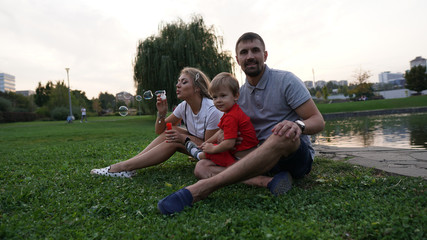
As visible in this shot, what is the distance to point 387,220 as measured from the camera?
166 centimetres

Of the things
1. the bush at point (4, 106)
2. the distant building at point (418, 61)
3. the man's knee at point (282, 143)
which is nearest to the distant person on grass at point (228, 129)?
the man's knee at point (282, 143)

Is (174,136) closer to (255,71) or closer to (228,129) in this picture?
(228,129)

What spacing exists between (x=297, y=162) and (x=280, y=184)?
249mm

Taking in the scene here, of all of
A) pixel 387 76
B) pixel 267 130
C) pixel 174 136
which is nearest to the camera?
pixel 267 130

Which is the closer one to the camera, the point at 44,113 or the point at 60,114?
the point at 60,114

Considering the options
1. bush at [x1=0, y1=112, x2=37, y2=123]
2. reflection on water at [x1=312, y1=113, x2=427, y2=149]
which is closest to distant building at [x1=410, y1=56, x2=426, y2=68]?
reflection on water at [x1=312, y1=113, x2=427, y2=149]

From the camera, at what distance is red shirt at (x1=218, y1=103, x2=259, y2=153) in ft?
8.08

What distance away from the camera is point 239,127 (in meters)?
2.55

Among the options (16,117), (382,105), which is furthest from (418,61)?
Result: (16,117)

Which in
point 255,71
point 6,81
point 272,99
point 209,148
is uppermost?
point 6,81

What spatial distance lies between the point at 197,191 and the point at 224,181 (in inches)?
8.0

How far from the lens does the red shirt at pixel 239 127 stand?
2.46 metres

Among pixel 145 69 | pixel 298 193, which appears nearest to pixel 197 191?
pixel 298 193

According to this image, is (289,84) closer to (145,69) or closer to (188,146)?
(188,146)
